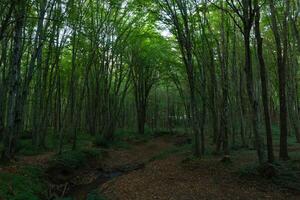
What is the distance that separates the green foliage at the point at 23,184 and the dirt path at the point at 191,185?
2.25 meters

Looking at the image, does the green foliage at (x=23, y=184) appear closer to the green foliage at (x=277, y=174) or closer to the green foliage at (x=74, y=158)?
the green foliage at (x=74, y=158)

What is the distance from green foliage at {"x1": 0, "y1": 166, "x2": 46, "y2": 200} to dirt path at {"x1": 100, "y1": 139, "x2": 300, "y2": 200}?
2.25 m

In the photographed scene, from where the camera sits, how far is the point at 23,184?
7980mm

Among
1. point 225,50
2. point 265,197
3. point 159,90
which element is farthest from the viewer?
point 159,90

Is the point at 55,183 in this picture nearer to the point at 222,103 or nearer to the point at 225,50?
Answer: the point at 222,103

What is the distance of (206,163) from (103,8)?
12.8 metres

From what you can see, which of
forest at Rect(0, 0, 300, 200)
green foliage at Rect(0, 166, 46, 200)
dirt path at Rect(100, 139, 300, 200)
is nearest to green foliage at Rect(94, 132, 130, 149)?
forest at Rect(0, 0, 300, 200)

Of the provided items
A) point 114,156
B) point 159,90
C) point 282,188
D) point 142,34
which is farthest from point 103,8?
point 159,90

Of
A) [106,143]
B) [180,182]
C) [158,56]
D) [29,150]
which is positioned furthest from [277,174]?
[158,56]

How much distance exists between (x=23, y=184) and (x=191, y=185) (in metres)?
5.54

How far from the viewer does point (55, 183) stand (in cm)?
1005

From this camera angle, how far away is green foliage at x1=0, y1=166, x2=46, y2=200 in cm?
685

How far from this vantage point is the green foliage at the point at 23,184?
685 cm

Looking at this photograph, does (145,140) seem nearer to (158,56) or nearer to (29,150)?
(158,56)
